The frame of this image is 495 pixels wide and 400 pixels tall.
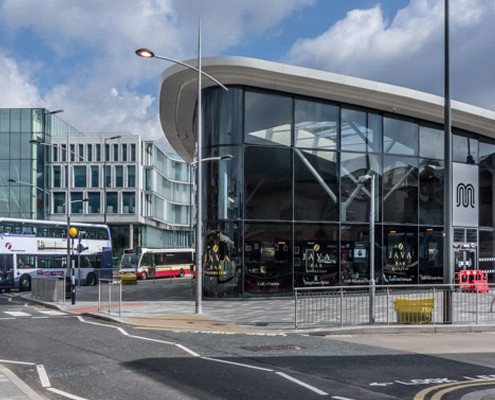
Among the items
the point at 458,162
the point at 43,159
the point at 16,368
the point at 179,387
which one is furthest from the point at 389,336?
the point at 43,159

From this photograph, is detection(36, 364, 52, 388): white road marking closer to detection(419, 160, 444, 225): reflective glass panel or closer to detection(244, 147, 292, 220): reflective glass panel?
detection(244, 147, 292, 220): reflective glass panel

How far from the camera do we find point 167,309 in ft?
71.3

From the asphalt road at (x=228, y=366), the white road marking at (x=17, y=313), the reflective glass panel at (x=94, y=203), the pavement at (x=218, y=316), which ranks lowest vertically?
the white road marking at (x=17, y=313)

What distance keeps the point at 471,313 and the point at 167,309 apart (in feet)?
35.0

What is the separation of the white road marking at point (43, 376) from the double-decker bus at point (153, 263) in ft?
143

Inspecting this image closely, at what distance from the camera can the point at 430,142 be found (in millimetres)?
29875

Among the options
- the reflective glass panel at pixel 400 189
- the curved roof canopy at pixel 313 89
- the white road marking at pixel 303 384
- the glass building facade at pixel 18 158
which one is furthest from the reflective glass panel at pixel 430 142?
the glass building facade at pixel 18 158

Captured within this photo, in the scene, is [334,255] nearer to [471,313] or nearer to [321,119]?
[321,119]

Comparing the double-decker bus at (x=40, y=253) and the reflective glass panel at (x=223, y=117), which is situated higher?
the reflective glass panel at (x=223, y=117)

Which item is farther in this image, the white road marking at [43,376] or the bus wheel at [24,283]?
the bus wheel at [24,283]

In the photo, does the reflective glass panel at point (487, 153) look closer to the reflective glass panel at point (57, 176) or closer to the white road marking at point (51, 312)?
the white road marking at point (51, 312)

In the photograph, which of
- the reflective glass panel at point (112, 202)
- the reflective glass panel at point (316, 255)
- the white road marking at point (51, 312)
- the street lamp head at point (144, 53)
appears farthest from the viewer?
the reflective glass panel at point (112, 202)

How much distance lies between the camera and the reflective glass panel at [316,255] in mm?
25750

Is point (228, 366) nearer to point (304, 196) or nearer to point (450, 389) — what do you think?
point (450, 389)
